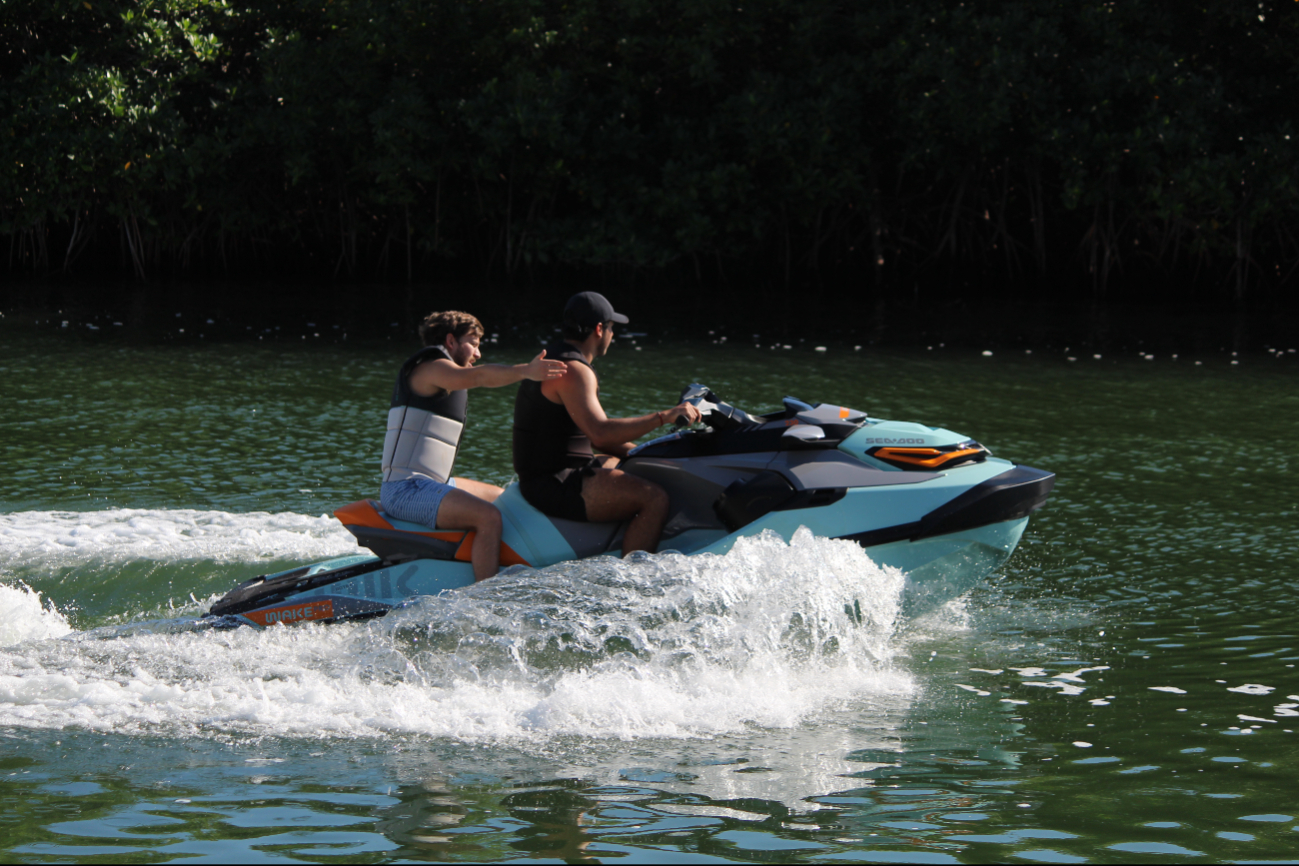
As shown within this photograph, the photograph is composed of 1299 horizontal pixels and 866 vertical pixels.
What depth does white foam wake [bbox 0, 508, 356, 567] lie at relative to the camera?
6586 millimetres

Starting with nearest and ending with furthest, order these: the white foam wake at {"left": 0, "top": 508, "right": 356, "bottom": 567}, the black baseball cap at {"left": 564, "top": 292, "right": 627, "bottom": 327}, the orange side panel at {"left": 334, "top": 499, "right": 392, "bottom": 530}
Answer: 1. the black baseball cap at {"left": 564, "top": 292, "right": 627, "bottom": 327}
2. the orange side panel at {"left": 334, "top": 499, "right": 392, "bottom": 530}
3. the white foam wake at {"left": 0, "top": 508, "right": 356, "bottom": 567}

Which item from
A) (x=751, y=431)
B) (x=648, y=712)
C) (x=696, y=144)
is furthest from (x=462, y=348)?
(x=696, y=144)

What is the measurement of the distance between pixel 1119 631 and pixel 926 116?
51.9ft

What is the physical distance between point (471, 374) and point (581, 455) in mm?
522

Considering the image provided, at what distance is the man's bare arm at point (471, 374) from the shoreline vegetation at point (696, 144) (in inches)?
528

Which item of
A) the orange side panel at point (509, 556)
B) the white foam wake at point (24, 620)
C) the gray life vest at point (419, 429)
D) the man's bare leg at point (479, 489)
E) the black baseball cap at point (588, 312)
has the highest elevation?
the black baseball cap at point (588, 312)

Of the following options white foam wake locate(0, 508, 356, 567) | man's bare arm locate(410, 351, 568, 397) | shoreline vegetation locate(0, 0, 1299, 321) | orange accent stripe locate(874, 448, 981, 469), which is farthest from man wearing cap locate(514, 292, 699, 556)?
shoreline vegetation locate(0, 0, 1299, 321)

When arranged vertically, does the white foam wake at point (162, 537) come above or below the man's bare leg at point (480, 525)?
below

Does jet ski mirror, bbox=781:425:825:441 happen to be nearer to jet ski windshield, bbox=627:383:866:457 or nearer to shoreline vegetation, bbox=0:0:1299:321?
jet ski windshield, bbox=627:383:866:457

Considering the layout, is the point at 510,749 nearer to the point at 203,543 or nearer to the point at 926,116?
the point at 203,543

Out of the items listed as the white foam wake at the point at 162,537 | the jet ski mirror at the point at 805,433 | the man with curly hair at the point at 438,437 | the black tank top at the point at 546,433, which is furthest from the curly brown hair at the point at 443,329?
the white foam wake at the point at 162,537

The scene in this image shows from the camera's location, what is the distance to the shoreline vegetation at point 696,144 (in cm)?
2003

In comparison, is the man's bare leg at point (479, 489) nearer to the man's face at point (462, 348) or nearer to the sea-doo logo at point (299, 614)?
the man's face at point (462, 348)

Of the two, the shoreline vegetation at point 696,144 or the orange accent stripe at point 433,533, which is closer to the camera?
the orange accent stripe at point 433,533
